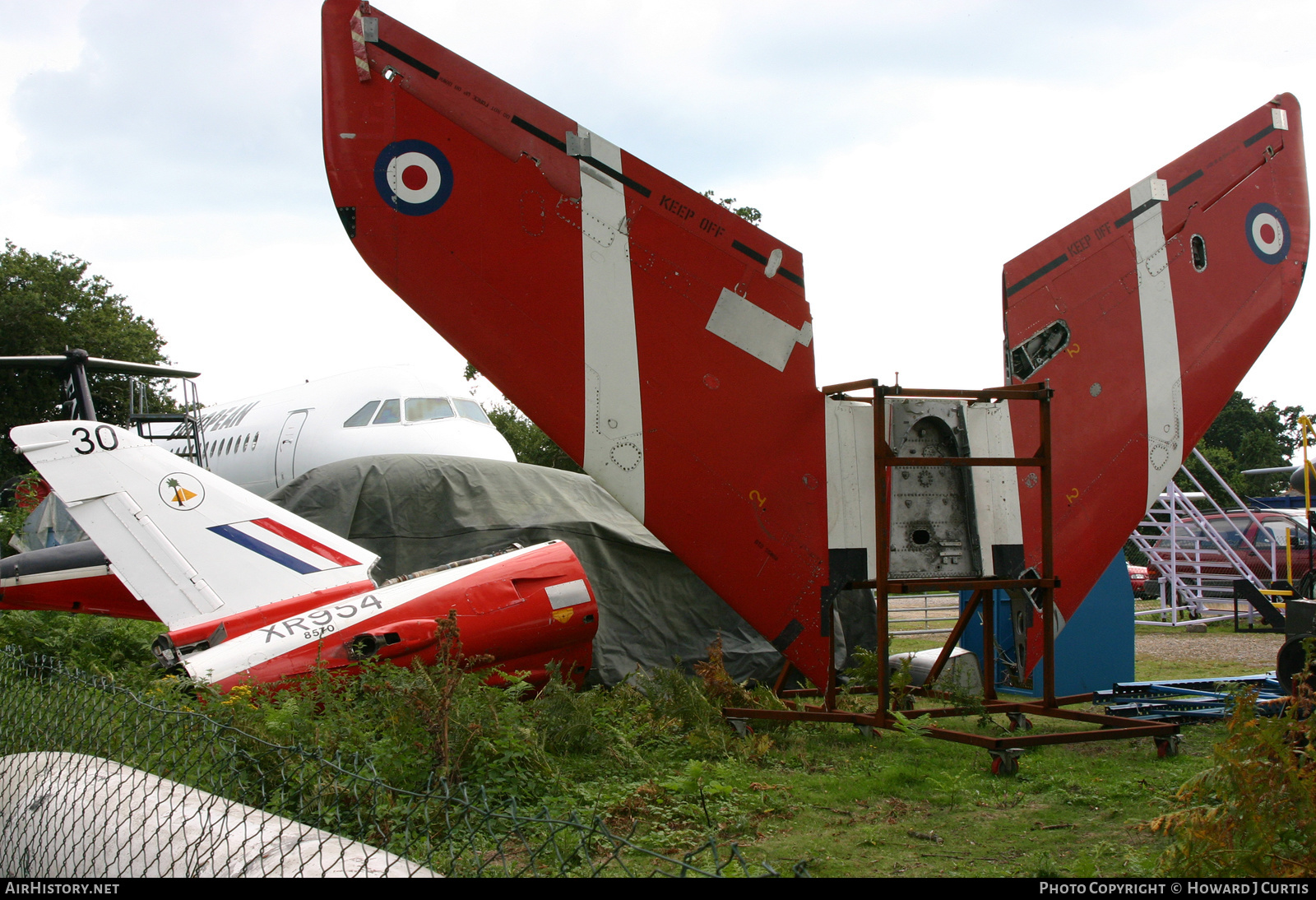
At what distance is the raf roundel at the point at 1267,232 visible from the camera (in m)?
7.30

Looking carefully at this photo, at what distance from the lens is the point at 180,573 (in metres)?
8.02

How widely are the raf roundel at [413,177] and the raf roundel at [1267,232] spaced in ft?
20.0

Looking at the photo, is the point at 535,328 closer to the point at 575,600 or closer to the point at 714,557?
the point at 714,557

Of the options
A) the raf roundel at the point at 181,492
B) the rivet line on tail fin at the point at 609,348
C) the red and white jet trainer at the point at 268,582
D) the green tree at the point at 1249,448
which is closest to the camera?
the rivet line on tail fin at the point at 609,348

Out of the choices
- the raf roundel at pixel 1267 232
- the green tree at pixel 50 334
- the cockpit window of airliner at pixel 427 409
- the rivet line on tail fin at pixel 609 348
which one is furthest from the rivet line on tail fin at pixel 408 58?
the green tree at pixel 50 334

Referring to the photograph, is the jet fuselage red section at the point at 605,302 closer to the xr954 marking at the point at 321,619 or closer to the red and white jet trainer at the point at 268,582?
the red and white jet trainer at the point at 268,582

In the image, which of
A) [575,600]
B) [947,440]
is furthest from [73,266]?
[947,440]

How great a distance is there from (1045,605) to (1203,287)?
9.50 ft

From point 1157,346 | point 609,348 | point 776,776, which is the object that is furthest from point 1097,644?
point 609,348

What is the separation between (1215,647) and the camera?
44.2 feet

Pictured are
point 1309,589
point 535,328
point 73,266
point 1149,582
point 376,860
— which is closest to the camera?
point 376,860

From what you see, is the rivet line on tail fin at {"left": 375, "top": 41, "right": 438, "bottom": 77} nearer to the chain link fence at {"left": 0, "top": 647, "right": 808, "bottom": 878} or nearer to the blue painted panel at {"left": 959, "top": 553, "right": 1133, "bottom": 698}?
the chain link fence at {"left": 0, "top": 647, "right": 808, "bottom": 878}

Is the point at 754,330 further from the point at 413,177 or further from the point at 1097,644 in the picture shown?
the point at 1097,644

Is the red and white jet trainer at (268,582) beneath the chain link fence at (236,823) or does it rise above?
above
